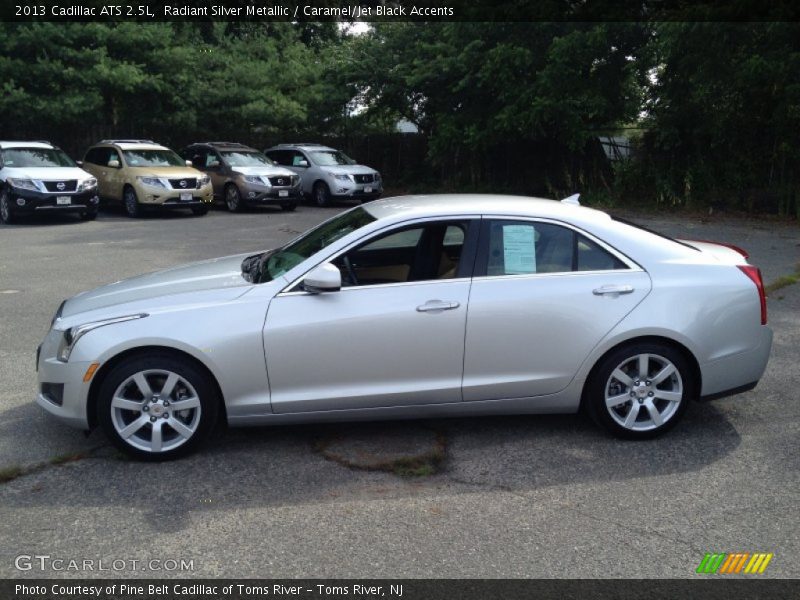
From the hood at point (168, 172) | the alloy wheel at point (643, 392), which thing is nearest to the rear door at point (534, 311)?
the alloy wheel at point (643, 392)

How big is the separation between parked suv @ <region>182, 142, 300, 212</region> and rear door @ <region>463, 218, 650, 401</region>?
16.9 meters

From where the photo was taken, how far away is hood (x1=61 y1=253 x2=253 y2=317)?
5500 mm

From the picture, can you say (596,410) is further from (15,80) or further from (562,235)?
(15,80)

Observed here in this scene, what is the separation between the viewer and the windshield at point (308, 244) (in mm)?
5621

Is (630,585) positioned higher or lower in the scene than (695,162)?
lower

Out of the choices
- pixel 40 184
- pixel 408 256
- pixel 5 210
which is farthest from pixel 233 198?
pixel 408 256

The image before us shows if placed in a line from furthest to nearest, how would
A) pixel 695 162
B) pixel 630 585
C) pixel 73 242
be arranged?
pixel 695 162 < pixel 73 242 < pixel 630 585

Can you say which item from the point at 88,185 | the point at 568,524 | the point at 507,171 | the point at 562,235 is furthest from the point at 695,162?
the point at 568,524

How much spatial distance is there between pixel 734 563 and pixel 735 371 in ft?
6.14

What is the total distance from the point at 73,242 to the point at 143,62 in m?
14.8

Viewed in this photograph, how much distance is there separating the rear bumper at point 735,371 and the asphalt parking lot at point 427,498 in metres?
0.31

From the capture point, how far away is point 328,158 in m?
24.9

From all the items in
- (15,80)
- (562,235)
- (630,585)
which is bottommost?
(630,585)

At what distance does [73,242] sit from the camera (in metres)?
16.0
